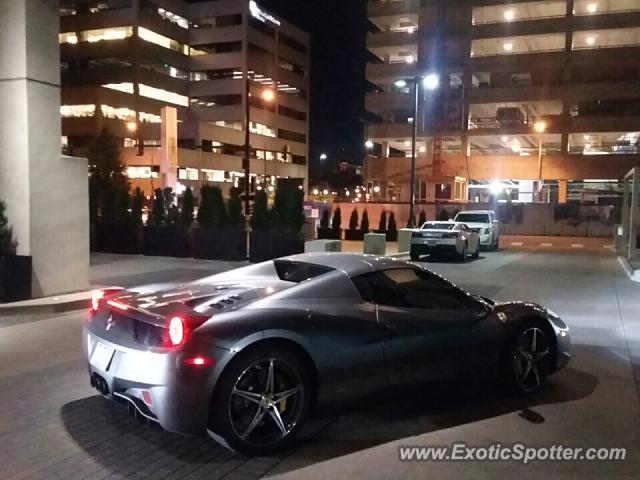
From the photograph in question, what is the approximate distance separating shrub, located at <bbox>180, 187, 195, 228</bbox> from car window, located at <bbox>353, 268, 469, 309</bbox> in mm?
15413

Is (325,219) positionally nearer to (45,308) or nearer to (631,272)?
(631,272)

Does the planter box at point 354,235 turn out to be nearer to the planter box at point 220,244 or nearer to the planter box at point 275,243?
the planter box at point 275,243

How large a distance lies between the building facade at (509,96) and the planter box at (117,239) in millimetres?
36555

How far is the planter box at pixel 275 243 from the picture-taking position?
63.1ft

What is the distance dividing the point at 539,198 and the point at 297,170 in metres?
48.5

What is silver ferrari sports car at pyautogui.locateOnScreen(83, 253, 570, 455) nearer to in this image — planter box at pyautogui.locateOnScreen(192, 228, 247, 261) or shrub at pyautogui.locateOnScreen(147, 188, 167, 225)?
planter box at pyautogui.locateOnScreen(192, 228, 247, 261)

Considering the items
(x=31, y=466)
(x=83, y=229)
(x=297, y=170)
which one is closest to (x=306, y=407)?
(x=31, y=466)

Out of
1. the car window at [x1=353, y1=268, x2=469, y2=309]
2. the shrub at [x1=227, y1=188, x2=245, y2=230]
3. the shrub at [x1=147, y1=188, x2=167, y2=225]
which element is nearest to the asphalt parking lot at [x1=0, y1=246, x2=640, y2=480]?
the car window at [x1=353, y1=268, x2=469, y2=309]

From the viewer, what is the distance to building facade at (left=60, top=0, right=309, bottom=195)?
69.5 meters

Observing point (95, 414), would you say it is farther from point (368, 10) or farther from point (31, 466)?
point (368, 10)

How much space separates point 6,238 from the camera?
1119cm

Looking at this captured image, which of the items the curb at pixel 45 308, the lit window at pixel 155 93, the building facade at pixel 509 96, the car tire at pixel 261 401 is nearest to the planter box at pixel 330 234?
the curb at pixel 45 308

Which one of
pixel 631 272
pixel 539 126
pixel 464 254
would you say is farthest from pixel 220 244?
pixel 539 126

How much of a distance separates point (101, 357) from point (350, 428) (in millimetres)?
2118
